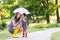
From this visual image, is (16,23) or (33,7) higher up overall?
(16,23)

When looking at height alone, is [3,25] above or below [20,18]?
below

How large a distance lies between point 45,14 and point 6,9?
5.14 meters

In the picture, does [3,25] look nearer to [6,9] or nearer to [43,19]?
[6,9]

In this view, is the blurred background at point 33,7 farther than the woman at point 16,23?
Yes

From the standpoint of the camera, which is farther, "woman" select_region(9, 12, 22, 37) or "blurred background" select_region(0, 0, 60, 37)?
"blurred background" select_region(0, 0, 60, 37)

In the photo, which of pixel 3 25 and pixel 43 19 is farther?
pixel 43 19

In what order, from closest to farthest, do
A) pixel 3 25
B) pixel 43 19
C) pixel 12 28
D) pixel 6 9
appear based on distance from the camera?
pixel 12 28 < pixel 3 25 < pixel 6 9 < pixel 43 19

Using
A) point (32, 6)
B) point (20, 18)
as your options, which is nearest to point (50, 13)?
point (32, 6)

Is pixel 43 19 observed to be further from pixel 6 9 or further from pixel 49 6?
pixel 6 9

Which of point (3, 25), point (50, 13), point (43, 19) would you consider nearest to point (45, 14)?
point (50, 13)

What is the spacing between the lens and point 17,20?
529 inches

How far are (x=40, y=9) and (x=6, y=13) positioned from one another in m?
4.52

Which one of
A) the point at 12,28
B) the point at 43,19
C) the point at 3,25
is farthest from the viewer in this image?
the point at 43,19

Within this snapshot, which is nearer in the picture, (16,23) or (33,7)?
(16,23)
